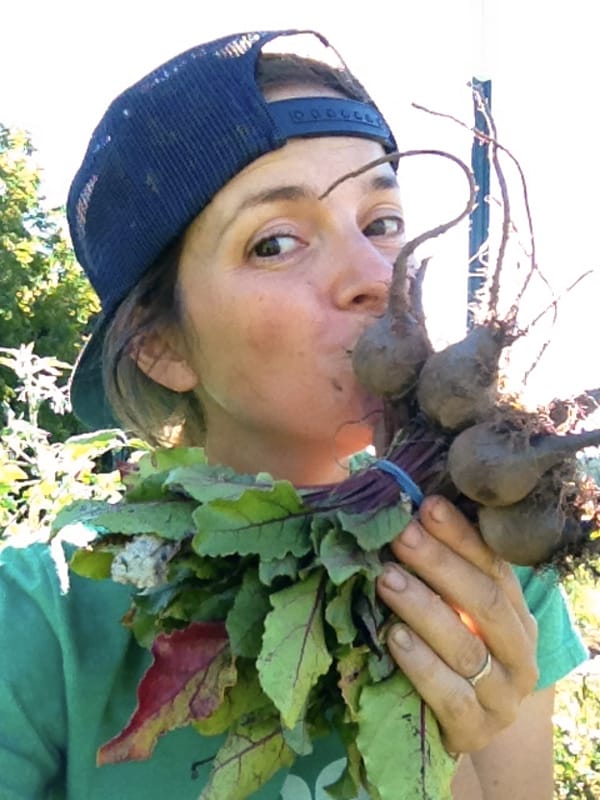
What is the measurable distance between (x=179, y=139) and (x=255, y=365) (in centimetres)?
45

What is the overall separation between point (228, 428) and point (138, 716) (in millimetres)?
681

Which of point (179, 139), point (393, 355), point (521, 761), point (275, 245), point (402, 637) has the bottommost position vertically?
point (521, 761)

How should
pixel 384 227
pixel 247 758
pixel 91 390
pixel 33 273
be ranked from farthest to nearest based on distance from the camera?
pixel 33 273
pixel 91 390
pixel 384 227
pixel 247 758

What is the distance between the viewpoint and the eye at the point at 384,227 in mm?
1725

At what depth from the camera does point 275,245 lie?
166 centimetres

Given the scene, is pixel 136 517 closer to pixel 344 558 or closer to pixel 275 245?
pixel 344 558

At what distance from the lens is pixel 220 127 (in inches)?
69.4

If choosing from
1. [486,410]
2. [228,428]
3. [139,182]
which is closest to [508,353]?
[486,410]

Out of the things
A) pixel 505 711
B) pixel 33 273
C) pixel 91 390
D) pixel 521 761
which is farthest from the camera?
pixel 33 273

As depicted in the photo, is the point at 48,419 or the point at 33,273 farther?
the point at 33,273

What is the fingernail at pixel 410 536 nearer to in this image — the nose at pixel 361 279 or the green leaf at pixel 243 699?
the green leaf at pixel 243 699

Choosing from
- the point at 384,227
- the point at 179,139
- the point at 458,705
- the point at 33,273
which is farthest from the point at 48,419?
the point at 458,705

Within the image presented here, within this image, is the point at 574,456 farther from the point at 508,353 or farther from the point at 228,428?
the point at 228,428

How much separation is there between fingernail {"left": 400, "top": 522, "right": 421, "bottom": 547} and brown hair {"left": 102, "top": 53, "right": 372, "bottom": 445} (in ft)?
2.38
